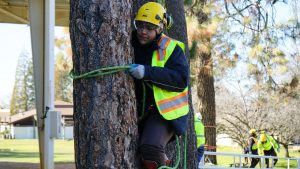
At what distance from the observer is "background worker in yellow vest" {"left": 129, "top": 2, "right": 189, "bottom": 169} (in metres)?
2.88

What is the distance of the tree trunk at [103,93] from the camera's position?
2660 millimetres

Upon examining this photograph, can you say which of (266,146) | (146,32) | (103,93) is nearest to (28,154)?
(266,146)

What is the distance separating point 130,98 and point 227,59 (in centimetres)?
1326

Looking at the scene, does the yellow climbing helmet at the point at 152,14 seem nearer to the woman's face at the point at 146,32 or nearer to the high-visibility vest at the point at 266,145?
the woman's face at the point at 146,32

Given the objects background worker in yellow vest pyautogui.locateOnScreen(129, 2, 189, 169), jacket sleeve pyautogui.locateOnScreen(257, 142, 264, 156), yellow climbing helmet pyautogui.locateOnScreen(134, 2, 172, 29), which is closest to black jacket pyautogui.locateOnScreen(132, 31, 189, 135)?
background worker in yellow vest pyautogui.locateOnScreen(129, 2, 189, 169)

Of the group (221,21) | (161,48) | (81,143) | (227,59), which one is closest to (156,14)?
(161,48)

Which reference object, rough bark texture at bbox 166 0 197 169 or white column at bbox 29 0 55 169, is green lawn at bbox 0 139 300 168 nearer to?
white column at bbox 29 0 55 169

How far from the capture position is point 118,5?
2742 millimetres

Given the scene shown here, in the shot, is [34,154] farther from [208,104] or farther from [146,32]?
[146,32]

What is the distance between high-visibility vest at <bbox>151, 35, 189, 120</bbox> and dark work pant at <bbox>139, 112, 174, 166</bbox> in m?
0.06

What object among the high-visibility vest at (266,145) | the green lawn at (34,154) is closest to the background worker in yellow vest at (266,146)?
the high-visibility vest at (266,145)

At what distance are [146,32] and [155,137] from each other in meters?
0.60

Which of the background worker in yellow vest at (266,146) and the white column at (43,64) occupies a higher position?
the white column at (43,64)

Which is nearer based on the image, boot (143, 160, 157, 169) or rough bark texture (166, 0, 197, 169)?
boot (143, 160, 157, 169)
